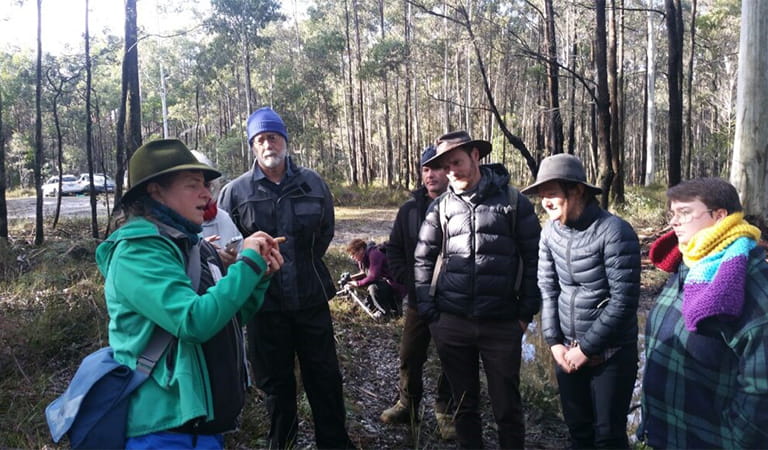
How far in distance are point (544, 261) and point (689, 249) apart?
0.95 meters

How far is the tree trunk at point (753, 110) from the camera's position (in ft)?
18.8

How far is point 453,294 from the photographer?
115 inches

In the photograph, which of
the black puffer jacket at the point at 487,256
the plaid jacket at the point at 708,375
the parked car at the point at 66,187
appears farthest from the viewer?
the parked car at the point at 66,187

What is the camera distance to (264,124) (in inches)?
123

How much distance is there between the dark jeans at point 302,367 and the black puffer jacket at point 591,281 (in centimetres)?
128

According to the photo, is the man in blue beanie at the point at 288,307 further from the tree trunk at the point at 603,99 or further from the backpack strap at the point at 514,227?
the tree trunk at the point at 603,99

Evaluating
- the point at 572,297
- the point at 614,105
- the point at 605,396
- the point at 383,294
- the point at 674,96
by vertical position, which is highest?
the point at 614,105

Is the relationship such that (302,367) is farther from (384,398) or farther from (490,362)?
(384,398)

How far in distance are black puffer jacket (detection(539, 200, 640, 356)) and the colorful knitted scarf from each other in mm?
555

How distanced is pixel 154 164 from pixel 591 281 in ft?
6.73

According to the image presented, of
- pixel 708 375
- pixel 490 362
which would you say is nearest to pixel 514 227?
pixel 490 362

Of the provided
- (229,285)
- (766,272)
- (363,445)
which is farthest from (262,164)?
(766,272)

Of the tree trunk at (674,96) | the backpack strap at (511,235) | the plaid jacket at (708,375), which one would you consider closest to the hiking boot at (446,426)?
the backpack strap at (511,235)

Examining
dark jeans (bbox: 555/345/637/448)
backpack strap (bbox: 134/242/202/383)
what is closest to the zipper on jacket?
dark jeans (bbox: 555/345/637/448)
